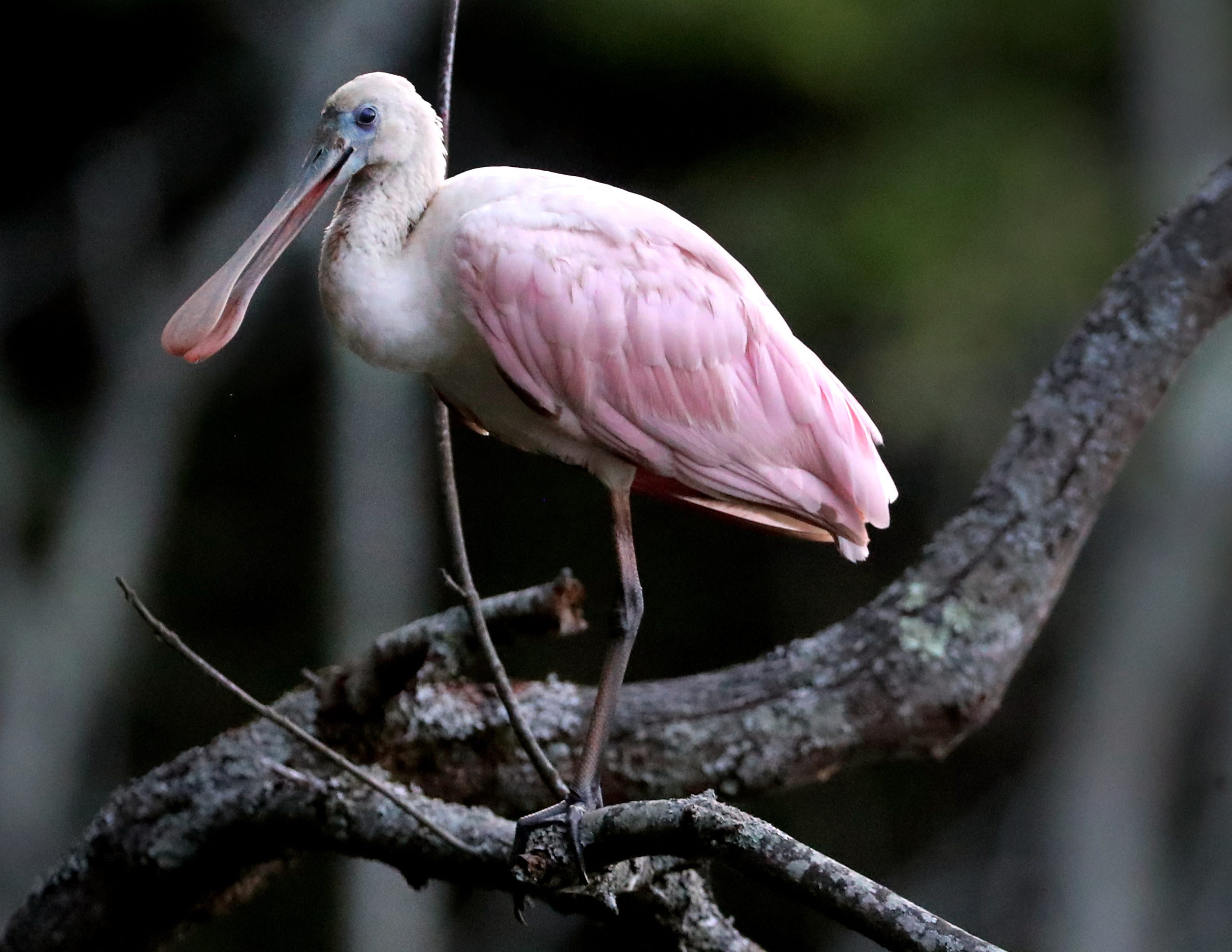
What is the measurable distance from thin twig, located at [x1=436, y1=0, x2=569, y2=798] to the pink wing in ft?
0.36

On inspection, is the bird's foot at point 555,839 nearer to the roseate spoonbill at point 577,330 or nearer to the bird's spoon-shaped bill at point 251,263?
the roseate spoonbill at point 577,330

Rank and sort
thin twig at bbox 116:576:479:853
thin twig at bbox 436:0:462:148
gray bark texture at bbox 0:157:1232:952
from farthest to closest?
1. gray bark texture at bbox 0:157:1232:952
2. thin twig at bbox 436:0:462:148
3. thin twig at bbox 116:576:479:853

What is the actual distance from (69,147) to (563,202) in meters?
2.63

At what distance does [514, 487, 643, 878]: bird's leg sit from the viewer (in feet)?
4.29

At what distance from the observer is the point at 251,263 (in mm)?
1409

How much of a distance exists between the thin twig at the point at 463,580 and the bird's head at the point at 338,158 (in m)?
0.04

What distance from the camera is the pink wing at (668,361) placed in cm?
139

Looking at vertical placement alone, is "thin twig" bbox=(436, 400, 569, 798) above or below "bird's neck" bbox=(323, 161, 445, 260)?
below

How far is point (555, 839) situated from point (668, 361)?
471 mm

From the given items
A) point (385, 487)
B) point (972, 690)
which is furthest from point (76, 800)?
point (972, 690)

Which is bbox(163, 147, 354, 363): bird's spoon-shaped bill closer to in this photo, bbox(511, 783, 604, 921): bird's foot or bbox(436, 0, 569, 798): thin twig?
bbox(436, 0, 569, 798): thin twig

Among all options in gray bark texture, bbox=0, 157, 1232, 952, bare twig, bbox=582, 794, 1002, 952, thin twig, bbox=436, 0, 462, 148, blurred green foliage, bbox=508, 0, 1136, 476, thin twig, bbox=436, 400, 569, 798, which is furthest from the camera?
blurred green foliage, bbox=508, 0, 1136, 476

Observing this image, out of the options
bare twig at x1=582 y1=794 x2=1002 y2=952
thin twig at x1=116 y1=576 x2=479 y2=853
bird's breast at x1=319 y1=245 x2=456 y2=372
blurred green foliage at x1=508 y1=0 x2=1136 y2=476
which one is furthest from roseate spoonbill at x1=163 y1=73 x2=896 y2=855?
blurred green foliage at x1=508 y1=0 x2=1136 y2=476

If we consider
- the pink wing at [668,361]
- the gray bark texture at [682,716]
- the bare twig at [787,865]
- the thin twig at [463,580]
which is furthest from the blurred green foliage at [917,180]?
the bare twig at [787,865]
